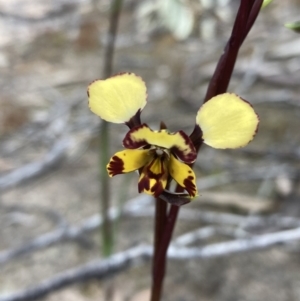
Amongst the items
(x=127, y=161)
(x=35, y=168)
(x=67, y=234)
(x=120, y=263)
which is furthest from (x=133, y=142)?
(x=35, y=168)

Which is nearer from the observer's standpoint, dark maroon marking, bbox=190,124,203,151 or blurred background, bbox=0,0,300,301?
dark maroon marking, bbox=190,124,203,151

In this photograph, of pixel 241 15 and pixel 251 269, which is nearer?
pixel 241 15

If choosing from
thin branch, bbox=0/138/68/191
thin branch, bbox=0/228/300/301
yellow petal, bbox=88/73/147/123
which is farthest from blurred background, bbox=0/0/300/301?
yellow petal, bbox=88/73/147/123

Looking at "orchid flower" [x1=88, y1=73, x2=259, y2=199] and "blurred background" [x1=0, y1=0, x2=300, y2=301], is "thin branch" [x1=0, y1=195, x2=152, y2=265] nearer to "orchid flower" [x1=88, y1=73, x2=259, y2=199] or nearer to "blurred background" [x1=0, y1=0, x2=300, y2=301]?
"blurred background" [x1=0, y1=0, x2=300, y2=301]

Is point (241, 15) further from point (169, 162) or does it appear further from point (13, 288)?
point (13, 288)

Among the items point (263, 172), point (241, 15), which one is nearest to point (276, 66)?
point (263, 172)

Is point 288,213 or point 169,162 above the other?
point 169,162
